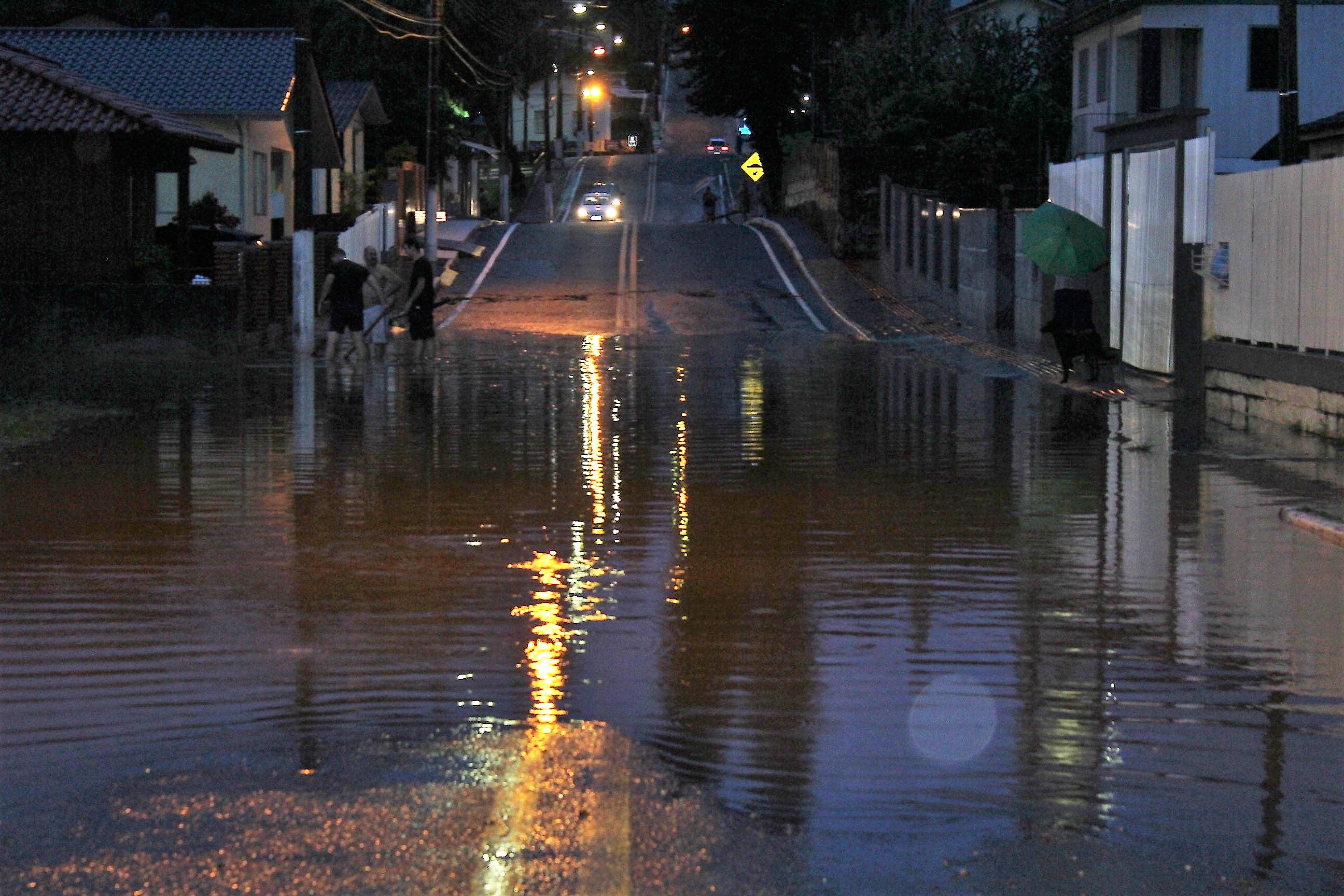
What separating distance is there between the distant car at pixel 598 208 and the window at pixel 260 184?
99.6ft

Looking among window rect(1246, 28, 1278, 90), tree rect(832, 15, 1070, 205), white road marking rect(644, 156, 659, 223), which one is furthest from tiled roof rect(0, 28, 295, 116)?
white road marking rect(644, 156, 659, 223)

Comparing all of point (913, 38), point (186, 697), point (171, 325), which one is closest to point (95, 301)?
point (171, 325)

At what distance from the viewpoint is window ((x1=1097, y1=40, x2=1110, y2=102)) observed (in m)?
44.9

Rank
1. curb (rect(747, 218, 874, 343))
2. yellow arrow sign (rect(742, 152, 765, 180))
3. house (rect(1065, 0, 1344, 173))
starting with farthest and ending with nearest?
yellow arrow sign (rect(742, 152, 765, 180))
house (rect(1065, 0, 1344, 173))
curb (rect(747, 218, 874, 343))

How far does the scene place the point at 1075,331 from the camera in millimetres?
21797

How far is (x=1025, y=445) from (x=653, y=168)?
271ft

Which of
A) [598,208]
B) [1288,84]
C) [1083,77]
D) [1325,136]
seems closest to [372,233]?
[1325,136]

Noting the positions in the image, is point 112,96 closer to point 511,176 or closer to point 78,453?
point 78,453

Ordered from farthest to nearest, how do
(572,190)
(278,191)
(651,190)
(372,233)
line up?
1. (651,190)
2. (572,190)
3. (278,191)
4. (372,233)

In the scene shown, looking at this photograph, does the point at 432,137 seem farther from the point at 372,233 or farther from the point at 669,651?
the point at 669,651

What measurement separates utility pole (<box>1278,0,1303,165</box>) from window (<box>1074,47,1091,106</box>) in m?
26.5

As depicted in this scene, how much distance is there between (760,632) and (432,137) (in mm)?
35066

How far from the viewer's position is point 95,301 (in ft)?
85.0

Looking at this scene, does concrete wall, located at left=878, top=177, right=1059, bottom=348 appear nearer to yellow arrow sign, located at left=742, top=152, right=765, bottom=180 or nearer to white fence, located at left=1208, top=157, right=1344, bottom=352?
white fence, located at left=1208, top=157, right=1344, bottom=352
